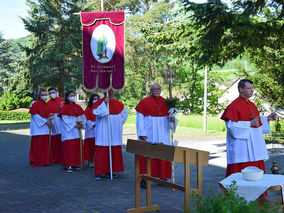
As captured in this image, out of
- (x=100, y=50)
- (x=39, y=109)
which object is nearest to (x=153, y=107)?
(x=100, y=50)

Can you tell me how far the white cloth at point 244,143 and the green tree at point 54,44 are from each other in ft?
84.1

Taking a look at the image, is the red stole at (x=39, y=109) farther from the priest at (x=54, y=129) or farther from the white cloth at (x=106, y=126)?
the white cloth at (x=106, y=126)

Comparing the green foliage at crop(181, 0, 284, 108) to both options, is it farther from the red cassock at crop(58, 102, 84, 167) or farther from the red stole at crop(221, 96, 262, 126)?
the red cassock at crop(58, 102, 84, 167)

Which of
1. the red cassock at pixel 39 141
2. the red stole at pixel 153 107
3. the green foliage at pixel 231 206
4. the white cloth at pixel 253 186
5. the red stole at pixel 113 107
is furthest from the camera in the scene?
the red cassock at pixel 39 141

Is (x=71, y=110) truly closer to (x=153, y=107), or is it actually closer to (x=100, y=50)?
(x=100, y=50)

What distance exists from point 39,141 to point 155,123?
15.0 feet

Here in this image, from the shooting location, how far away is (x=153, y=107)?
27.6 ft

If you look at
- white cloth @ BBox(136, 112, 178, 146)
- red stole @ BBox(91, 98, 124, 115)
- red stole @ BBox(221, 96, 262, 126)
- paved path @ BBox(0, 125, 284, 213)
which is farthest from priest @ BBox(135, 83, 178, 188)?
red stole @ BBox(221, 96, 262, 126)

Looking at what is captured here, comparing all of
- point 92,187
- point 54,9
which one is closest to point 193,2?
point 92,187

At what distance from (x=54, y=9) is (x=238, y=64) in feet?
66.1

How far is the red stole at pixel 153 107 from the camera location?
27.5 ft

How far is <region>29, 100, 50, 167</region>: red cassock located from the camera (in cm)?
1137

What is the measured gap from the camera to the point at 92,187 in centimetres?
830

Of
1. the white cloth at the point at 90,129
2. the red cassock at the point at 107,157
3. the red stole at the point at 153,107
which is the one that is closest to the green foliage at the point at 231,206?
the red stole at the point at 153,107
